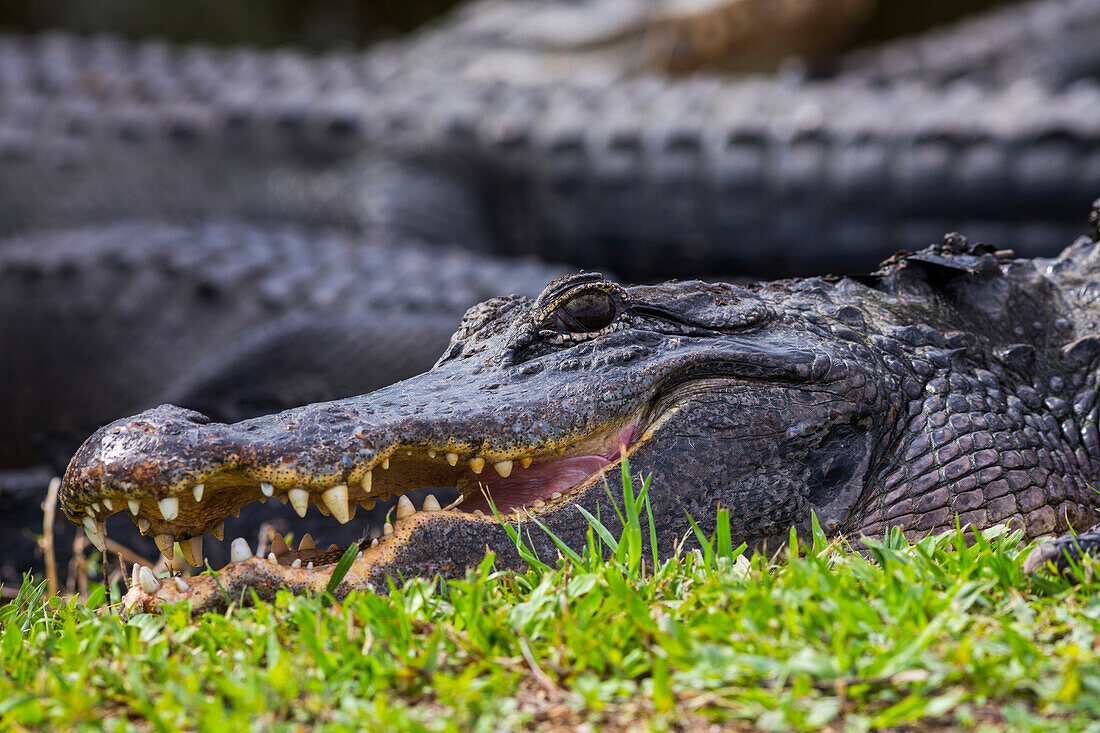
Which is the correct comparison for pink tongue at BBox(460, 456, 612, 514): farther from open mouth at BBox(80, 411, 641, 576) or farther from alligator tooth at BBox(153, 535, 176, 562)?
alligator tooth at BBox(153, 535, 176, 562)

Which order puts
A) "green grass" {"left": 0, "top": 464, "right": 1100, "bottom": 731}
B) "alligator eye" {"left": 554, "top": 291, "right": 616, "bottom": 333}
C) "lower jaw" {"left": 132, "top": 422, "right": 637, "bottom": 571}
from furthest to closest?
"alligator eye" {"left": 554, "top": 291, "right": 616, "bottom": 333}, "lower jaw" {"left": 132, "top": 422, "right": 637, "bottom": 571}, "green grass" {"left": 0, "top": 464, "right": 1100, "bottom": 731}

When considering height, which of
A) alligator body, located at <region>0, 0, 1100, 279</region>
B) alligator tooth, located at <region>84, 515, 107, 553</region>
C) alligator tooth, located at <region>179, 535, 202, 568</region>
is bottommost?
alligator tooth, located at <region>179, 535, 202, 568</region>

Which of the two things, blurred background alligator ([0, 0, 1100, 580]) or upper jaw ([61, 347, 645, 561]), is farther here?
blurred background alligator ([0, 0, 1100, 580])

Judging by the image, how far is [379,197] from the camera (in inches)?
201

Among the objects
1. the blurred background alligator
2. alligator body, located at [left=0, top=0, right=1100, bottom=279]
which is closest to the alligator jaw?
the blurred background alligator

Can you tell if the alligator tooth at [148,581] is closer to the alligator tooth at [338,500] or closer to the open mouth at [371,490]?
the open mouth at [371,490]

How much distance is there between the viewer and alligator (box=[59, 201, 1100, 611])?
179cm

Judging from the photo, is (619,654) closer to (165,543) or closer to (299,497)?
(299,497)

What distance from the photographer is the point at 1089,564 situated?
164 cm

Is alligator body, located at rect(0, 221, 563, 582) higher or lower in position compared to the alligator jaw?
higher

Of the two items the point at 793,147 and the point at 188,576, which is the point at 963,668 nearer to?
the point at 188,576

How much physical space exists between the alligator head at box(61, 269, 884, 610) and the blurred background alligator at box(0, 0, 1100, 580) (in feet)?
4.94

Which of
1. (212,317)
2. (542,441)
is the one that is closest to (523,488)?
(542,441)

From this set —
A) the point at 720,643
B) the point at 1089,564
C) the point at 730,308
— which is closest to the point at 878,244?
the point at 730,308
